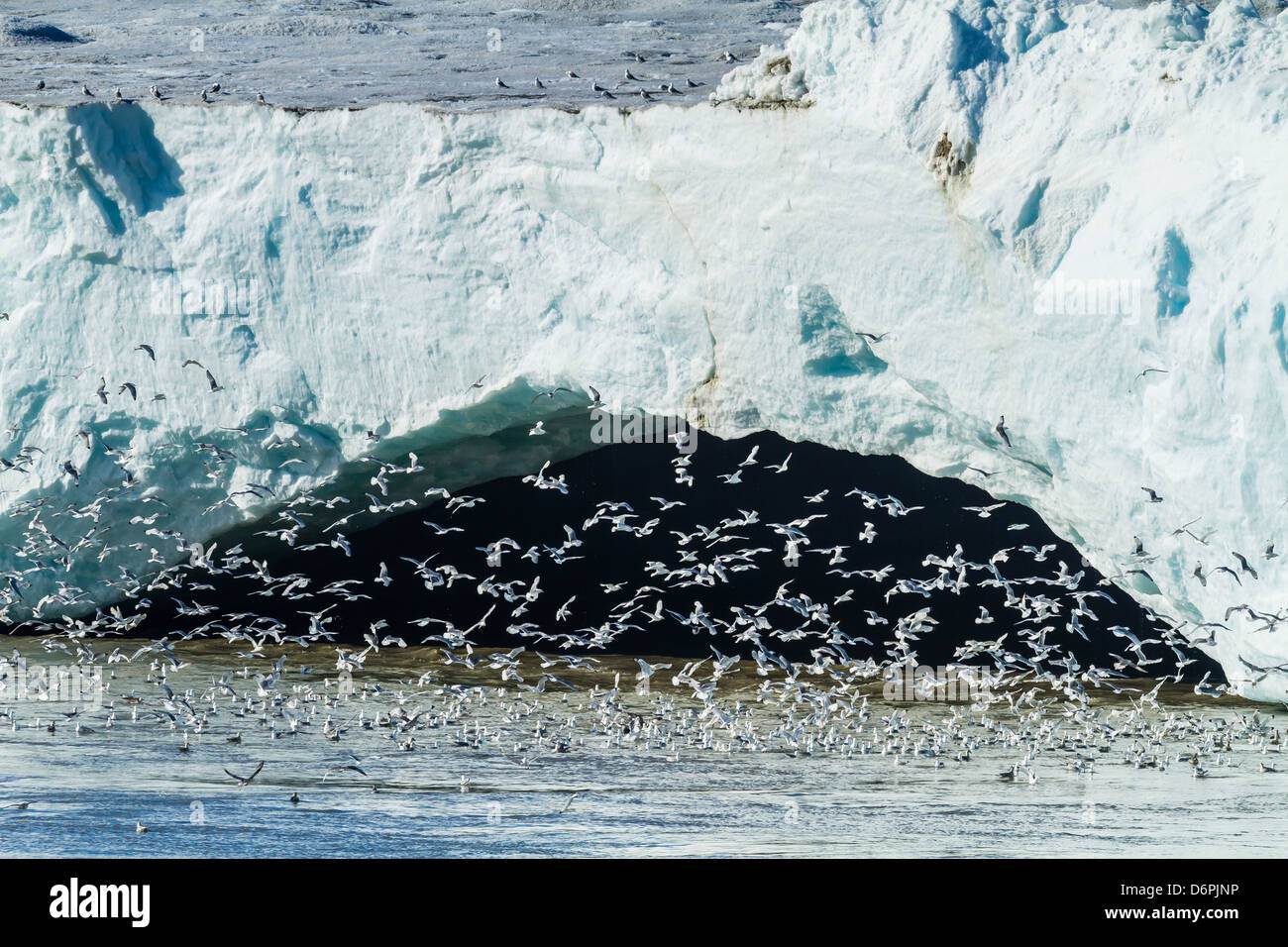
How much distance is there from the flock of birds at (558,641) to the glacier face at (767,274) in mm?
210

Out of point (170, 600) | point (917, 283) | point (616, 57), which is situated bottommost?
point (170, 600)

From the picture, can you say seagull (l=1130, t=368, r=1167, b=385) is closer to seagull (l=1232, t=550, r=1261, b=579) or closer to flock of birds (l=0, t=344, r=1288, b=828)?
flock of birds (l=0, t=344, r=1288, b=828)

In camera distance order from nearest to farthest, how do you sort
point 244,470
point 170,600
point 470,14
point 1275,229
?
point 1275,229
point 244,470
point 170,600
point 470,14

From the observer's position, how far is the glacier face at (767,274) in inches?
372

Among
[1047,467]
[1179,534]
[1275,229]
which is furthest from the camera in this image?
A: [1047,467]

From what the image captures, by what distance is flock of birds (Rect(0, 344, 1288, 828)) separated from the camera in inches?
400

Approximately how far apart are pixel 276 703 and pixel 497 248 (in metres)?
3.60

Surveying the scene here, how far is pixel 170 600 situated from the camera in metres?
13.3

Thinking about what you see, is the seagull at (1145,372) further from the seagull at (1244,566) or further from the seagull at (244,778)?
the seagull at (244,778)

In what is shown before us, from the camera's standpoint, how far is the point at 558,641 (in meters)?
13.6

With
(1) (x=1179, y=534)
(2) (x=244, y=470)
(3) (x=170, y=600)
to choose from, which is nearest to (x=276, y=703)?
(2) (x=244, y=470)

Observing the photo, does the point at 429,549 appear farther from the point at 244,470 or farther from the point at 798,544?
the point at 798,544

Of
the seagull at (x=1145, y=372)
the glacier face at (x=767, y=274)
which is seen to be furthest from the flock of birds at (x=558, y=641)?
the seagull at (x=1145, y=372)

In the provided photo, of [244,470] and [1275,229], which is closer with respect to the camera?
[1275,229]
